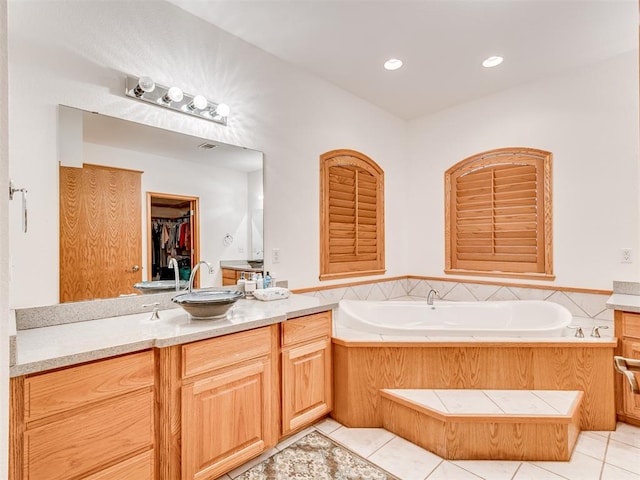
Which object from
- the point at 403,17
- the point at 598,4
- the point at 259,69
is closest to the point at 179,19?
the point at 259,69

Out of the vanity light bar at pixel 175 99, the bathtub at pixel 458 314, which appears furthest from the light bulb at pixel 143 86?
the bathtub at pixel 458 314

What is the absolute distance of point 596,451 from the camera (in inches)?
80.4

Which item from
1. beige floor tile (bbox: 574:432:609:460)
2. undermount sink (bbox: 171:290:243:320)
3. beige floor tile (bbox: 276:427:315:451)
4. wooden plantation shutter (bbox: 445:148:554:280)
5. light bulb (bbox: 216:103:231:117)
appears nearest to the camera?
undermount sink (bbox: 171:290:243:320)

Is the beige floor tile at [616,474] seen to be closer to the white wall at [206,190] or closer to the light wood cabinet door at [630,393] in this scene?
the light wood cabinet door at [630,393]

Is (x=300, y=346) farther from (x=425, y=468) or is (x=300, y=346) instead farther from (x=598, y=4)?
(x=598, y=4)

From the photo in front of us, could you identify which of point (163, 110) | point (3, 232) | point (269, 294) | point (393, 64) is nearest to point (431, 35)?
point (393, 64)

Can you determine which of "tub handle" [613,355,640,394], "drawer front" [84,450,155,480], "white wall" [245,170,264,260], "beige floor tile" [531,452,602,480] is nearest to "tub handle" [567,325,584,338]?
"beige floor tile" [531,452,602,480]

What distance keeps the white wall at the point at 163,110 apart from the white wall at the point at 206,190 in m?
0.21

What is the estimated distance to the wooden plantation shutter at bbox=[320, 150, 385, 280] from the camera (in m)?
3.22

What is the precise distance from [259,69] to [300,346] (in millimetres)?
2164

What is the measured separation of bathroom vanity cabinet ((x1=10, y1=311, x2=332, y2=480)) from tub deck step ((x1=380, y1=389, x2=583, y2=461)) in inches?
30.4

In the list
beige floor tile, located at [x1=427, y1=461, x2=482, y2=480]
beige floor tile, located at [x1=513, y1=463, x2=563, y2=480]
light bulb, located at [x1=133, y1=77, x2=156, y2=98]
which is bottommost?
beige floor tile, located at [x1=427, y1=461, x2=482, y2=480]

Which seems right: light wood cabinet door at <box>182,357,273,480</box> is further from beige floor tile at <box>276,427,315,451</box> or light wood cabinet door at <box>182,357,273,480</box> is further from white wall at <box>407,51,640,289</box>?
white wall at <box>407,51,640,289</box>

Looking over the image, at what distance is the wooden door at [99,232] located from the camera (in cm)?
179
